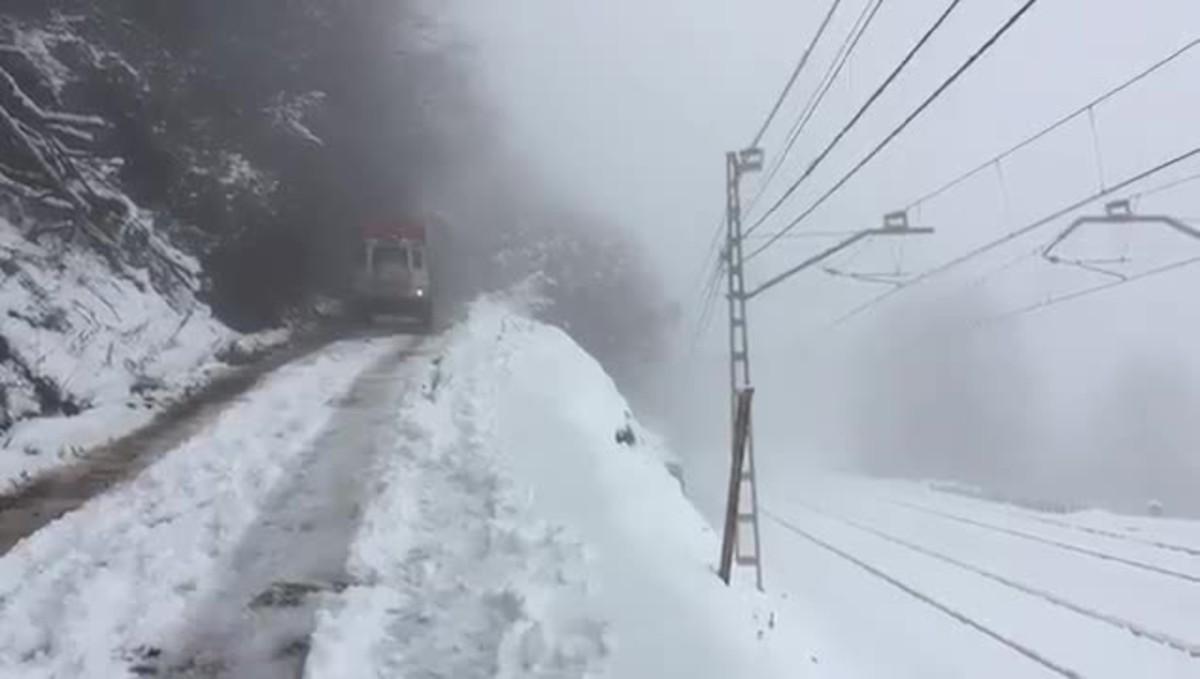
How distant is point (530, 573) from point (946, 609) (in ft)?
58.0

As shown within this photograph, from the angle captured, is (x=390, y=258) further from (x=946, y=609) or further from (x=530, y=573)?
(x=530, y=573)

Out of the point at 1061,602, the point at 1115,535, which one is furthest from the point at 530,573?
the point at 1115,535

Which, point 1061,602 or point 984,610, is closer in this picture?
point 1061,602

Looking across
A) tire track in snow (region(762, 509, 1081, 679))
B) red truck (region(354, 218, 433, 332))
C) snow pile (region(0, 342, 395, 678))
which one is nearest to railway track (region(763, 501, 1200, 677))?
tire track in snow (region(762, 509, 1081, 679))

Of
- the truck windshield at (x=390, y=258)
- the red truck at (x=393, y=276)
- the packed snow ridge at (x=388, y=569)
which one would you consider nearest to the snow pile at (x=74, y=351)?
the packed snow ridge at (x=388, y=569)

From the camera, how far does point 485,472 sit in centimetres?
1110

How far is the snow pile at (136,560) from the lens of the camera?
261 inches

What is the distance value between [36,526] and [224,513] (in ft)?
5.17

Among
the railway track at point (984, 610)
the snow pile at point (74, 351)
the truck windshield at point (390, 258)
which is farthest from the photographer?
the truck windshield at point (390, 258)

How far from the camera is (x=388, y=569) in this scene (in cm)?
816

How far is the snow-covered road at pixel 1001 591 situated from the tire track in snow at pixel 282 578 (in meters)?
12.2

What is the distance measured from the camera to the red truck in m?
34.8

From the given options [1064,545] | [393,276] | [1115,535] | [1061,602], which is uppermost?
[393,276]

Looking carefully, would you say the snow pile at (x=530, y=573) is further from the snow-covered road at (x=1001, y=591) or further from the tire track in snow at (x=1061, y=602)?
the tire track in snow at (x=1061, y=602)
